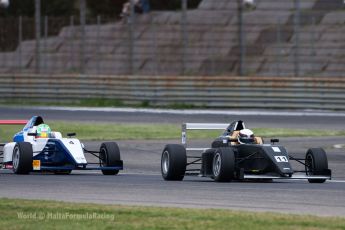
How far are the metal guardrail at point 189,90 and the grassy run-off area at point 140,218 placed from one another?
23522mm

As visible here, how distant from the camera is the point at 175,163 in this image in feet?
56.8

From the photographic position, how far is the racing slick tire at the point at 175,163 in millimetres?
17328

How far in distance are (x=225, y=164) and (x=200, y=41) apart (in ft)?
68.9

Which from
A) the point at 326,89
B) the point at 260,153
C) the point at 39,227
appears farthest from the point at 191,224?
the point at 326,89

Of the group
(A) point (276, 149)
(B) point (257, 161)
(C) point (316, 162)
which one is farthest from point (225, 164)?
(C) point (316, 162)

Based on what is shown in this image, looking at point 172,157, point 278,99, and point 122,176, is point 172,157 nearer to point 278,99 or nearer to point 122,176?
point 122,176

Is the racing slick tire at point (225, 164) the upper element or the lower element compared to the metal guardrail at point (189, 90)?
lower

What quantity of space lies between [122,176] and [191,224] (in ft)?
23.9

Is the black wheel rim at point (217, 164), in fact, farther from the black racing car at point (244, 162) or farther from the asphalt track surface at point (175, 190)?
the asphalt track surface at point (175, 190)

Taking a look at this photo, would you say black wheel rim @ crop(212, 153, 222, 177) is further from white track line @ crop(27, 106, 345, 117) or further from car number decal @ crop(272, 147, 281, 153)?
white track line @ crop(27, 106, 345, 117)

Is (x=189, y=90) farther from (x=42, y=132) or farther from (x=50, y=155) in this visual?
(x=50, y=155)

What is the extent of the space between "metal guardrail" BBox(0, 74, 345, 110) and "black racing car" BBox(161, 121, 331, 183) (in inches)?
726

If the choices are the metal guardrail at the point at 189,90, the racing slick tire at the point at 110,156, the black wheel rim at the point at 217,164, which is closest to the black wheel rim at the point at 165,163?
the black wheel rim at the point at 217,164

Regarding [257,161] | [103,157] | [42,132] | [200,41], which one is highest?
[200,41]
